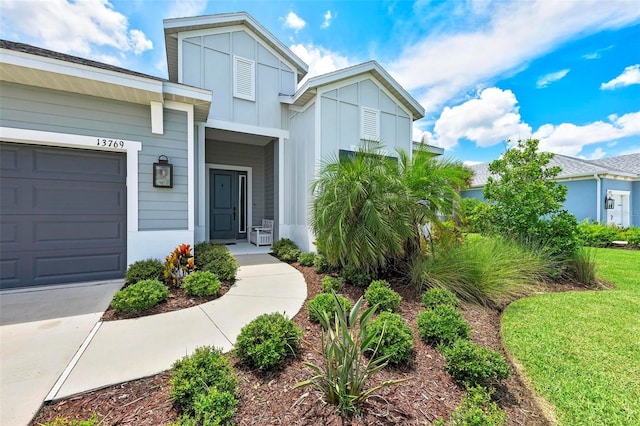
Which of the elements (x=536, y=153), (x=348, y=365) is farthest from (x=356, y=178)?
(x=536, y=153)

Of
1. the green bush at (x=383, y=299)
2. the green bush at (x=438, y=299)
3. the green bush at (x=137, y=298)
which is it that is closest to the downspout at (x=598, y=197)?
the green bush at (x=438, y=299)

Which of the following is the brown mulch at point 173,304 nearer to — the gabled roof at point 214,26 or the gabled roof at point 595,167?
the gabled roof at point 214,26

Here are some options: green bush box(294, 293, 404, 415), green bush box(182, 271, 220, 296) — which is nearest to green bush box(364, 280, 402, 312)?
green bush box(294, 293, 404, 415)

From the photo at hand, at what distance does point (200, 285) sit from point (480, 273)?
4630 mm

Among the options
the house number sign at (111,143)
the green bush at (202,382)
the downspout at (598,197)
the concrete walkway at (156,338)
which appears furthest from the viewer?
the downspout at (598,197)

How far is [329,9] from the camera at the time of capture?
754 centimetres

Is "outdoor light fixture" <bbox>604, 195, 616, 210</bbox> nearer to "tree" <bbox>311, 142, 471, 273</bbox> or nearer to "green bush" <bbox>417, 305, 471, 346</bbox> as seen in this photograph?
"tree" <bbox>311, 142, 471, 273</bbox>

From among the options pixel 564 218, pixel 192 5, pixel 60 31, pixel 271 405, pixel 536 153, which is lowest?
pixel 271 405

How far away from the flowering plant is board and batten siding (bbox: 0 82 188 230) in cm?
76

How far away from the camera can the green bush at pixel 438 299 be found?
12.3 ft

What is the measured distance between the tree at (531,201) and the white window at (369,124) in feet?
11.2

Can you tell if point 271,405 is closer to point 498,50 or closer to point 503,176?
point 503,176

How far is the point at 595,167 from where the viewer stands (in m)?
14.0

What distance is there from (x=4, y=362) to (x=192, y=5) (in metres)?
8.51
